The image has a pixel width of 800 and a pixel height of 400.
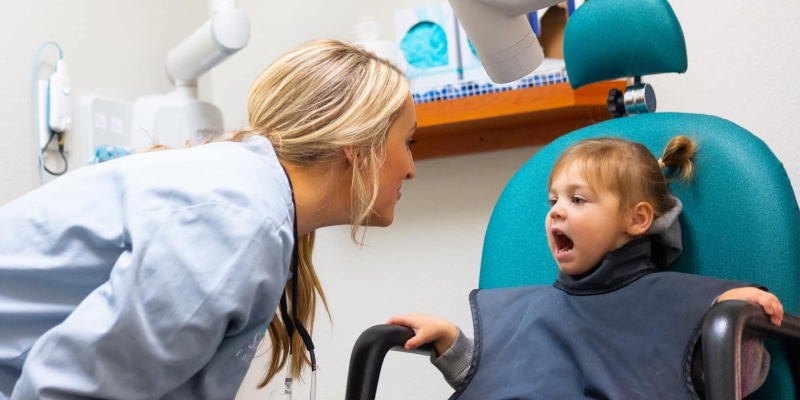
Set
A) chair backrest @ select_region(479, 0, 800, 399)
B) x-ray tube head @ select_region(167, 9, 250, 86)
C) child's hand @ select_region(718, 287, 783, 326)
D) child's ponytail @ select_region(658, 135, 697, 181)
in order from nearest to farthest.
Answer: child's hand @ select_region(718, 287, 783, 326) < chair backrest @ select_region(479, 0, 800, 399) < child's ponytail @ select_region(658, 135, 697, 181) < x-ray tube head @ select_region(167, 9, 250, 86)

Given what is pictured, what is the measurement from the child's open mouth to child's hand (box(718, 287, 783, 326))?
0.30 meters

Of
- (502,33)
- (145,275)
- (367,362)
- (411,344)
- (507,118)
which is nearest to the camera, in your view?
(145,275)

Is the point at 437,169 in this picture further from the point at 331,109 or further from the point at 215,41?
the point at 331,109

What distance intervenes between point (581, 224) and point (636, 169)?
12cm

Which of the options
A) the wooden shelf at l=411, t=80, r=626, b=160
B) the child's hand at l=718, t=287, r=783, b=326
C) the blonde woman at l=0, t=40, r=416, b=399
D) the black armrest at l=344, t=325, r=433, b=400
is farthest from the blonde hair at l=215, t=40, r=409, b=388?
the wooden shelf at l=411, t=80, r=626, b=160

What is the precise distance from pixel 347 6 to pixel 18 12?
824 millimetres

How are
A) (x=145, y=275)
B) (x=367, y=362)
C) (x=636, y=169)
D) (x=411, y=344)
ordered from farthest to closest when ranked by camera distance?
1. (x=636, y=169)
2. (x=411, y=344)
3. (x=367, y=362)
4. (x=145, y=275)

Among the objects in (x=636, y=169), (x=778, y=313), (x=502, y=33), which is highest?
(x=502, y=33)

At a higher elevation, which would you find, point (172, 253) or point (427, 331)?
point (172, 253)

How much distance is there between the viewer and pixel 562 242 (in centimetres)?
126

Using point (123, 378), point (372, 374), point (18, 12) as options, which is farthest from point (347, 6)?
point (123, 378)

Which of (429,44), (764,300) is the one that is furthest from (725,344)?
(429,44)

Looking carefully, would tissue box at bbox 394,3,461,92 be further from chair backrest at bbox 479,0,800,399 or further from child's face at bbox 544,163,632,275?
child's face at bbox 544,163,632,275

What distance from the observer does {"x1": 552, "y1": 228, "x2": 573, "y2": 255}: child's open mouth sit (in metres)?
1.25
